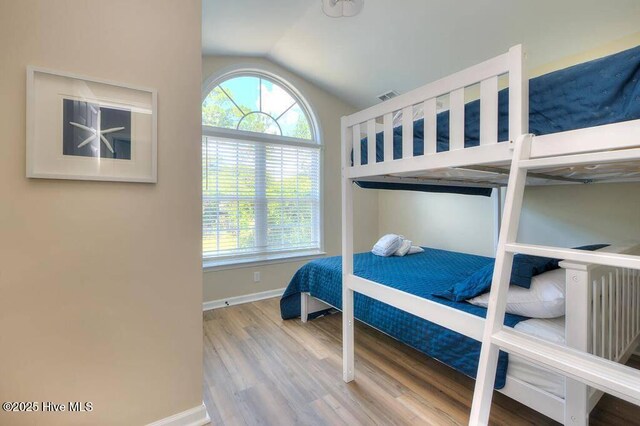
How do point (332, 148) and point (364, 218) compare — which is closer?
point (332, 148)

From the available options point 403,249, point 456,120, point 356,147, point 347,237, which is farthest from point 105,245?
point 403,249

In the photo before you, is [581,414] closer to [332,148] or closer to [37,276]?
[37,276]

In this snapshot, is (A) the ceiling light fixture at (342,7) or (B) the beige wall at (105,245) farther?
(A) the ceiling light fixture at (342,7)

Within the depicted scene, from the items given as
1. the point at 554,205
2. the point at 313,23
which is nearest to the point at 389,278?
the point at 554,205

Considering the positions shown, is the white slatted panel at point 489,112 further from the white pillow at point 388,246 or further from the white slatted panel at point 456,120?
the white pillow at point 388,246

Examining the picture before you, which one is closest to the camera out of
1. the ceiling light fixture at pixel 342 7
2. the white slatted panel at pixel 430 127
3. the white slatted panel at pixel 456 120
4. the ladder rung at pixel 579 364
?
the ladder rung at pixel 579 364

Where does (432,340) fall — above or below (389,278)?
below

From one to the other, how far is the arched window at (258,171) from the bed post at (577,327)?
299 centimetres

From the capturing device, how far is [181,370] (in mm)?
1506

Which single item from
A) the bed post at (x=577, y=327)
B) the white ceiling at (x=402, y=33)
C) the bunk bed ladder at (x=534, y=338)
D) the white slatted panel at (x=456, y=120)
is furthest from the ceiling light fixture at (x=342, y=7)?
the bed post at (x=577, y=327)

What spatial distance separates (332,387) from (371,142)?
4.96 feet

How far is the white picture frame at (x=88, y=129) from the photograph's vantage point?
3.90 ft

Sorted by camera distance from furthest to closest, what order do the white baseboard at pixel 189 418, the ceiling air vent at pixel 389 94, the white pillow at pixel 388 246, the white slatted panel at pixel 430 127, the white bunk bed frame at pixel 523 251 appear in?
the ceiling air vent at pixel 389 94
the white pillow at pixel 388 246
the white baseboard at pixel 189 418
the white slatted panel at pixel 430 127
the white bunk bed frame at pixel 523 251

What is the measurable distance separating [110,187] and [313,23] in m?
2.43
